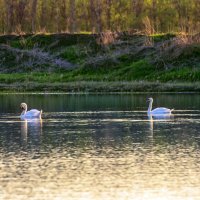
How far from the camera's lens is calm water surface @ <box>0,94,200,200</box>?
69.1ft

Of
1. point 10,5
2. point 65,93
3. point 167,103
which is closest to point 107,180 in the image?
point 167,103

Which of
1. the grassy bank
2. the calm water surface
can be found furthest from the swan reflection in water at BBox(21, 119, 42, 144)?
the grassy bank

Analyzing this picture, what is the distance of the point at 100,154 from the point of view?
27.5 metres

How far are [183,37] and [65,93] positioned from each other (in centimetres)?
1488

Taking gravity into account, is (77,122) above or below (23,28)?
below

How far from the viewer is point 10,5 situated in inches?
3947

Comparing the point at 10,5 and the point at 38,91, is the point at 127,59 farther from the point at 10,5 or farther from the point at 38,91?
the point at 10,5

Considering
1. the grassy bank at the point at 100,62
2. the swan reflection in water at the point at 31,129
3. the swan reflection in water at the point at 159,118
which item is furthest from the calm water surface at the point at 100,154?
the grassy bank at the point at 100,62

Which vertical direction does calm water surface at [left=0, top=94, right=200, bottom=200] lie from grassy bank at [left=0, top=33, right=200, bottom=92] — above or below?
below

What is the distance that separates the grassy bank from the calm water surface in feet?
52.2

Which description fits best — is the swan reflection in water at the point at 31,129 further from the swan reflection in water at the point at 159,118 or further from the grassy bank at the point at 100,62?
the grassy bank at the point at 100,62

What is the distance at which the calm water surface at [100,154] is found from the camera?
2105 cm

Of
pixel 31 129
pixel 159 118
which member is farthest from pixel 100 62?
pixel 31 129

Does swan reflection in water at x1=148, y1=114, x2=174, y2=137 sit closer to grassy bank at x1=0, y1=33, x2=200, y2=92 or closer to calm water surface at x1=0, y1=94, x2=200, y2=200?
calm water surface at x1=0, y1=94, x2=200, y2=200
